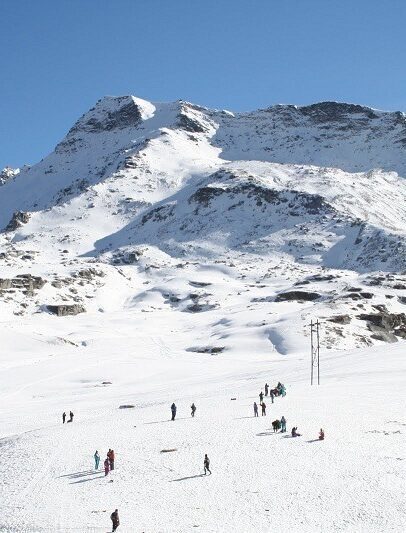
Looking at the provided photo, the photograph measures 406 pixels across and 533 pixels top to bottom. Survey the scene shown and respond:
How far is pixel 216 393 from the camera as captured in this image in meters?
59.0

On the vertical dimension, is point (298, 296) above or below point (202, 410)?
above

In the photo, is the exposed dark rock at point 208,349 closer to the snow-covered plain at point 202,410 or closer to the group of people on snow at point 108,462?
the snow-covered plain at point 202,410

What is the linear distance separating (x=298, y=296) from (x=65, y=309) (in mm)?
56318

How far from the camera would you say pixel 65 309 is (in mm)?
141125

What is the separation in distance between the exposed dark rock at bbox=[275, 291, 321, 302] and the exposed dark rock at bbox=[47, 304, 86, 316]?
48343 millimetres

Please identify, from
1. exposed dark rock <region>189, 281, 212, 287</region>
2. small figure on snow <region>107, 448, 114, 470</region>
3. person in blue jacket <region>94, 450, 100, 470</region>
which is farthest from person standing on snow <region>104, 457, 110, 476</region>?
exposed dark rock <region>189, 281, 212, 287</region>

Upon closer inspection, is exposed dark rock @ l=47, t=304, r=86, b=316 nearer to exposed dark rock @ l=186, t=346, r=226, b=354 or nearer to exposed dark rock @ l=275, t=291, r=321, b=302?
exposed dark rock @ l=186, t=346, r=226, b=354

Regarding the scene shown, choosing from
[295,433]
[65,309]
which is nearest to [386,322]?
[65,309]

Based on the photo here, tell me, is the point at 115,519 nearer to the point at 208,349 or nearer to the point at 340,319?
the point at 208,349

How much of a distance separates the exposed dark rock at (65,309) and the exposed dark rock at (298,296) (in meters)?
48.3

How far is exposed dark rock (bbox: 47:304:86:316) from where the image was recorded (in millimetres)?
139750

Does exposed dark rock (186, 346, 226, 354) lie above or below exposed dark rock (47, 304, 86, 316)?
below

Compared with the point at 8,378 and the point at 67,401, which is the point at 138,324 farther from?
the point at 67,401

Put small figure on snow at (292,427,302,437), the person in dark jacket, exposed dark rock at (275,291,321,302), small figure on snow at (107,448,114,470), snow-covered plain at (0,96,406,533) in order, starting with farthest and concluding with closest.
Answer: exposed dark rock at (275,291,321,302) → small figure on snow at (292,427,302,437) → small figure on snow at (107,448,114,470) → snow-covered plain at (0,96,406,533) → the person in dark jacket
